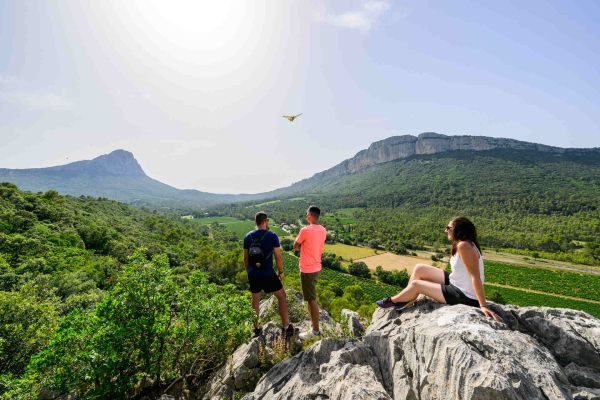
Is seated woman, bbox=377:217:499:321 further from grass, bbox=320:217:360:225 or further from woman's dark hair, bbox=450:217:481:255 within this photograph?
grass, bbox=320:217:360:225

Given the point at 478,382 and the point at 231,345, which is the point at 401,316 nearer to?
the point at 478,382

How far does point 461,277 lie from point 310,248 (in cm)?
315

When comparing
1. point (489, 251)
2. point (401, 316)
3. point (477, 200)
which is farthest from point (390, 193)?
point (401, 316)

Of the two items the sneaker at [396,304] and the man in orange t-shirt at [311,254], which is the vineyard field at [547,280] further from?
the man in orange t-shirt at [311,254]

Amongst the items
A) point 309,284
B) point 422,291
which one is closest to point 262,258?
point 309,284

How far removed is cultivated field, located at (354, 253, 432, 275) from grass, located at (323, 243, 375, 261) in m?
3.25

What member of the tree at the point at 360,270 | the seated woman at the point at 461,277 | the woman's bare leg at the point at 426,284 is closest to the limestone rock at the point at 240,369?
the woman's bare leg at the point at 426,284

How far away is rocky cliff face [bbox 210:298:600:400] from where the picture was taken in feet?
8.11

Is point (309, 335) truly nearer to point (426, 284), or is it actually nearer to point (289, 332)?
point (289, 332)

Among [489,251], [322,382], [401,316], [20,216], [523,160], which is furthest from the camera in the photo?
[523,160]

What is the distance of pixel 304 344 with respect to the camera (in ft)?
18.1

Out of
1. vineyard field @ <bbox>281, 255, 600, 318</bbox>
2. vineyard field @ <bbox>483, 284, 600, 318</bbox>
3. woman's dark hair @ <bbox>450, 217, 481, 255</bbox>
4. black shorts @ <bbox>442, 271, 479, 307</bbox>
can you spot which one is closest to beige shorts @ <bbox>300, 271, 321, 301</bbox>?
black shorts @ <bbox>442, 271, 479, 307</bbox>

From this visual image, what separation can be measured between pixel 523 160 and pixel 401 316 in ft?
645

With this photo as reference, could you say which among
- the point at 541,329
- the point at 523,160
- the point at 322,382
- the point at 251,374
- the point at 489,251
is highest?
the point at 523,160
